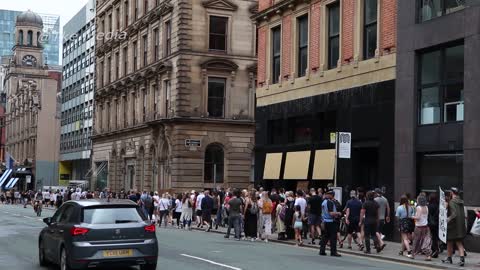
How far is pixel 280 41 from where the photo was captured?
33.3 metres

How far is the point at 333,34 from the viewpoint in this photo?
29203 mm

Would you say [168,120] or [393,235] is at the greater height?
[168,120]

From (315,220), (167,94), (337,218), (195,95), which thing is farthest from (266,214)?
(167,94)

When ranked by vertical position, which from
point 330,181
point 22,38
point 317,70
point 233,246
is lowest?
point 233,246

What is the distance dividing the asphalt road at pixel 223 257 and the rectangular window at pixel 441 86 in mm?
5927

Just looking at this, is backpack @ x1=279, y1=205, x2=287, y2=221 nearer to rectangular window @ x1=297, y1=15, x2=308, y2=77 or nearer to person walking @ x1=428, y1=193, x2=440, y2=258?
person walking @ x1=428, y1=193, x2=440, y2=258

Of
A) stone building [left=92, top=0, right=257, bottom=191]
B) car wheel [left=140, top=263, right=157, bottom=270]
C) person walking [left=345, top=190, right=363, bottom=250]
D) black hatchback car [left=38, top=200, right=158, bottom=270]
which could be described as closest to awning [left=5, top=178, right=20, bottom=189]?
stone building [left=92, top=0, right=257, bottom=191]

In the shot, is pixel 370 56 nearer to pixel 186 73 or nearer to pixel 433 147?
pixel 433 147

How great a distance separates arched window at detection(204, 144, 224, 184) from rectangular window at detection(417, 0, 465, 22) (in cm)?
2640

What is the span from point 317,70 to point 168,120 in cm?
1924

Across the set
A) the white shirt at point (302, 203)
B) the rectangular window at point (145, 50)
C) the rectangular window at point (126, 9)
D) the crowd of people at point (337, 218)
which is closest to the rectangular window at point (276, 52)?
the crowd of people at point (337, 218)

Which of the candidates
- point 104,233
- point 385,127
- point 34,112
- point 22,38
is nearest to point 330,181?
point 385,127

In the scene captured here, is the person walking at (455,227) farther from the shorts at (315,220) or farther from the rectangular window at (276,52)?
the rectangular window at (276,52)

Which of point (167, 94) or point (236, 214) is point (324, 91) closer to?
point (236, 214)
